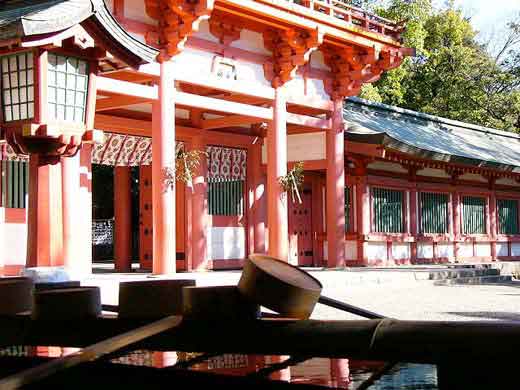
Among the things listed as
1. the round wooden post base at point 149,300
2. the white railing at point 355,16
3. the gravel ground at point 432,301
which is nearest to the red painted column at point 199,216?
the white railing at point 355,16

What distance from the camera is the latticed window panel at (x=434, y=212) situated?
23.8m

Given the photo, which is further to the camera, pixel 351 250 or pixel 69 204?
pixel 351 250

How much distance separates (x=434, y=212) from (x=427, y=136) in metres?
2.24

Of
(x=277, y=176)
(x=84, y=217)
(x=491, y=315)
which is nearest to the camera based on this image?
(x=491, y=315)

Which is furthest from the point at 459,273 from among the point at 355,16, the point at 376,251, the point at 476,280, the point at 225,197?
the point at 355,16

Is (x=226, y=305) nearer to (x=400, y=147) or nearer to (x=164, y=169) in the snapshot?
(x=164, y=169)

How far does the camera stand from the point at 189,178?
16391mm

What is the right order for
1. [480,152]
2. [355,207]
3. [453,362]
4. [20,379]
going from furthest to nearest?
[480,152]
[355,207]
[20,379]
[453,362]

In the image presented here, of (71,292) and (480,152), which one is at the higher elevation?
(480,152)

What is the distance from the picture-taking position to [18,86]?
33.5 ft

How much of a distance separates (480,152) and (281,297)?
22.0m

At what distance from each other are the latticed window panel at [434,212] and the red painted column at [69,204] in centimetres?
1222

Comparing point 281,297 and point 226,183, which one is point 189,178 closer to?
point 226,183

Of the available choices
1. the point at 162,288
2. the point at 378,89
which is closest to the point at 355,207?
the point at 378,89
